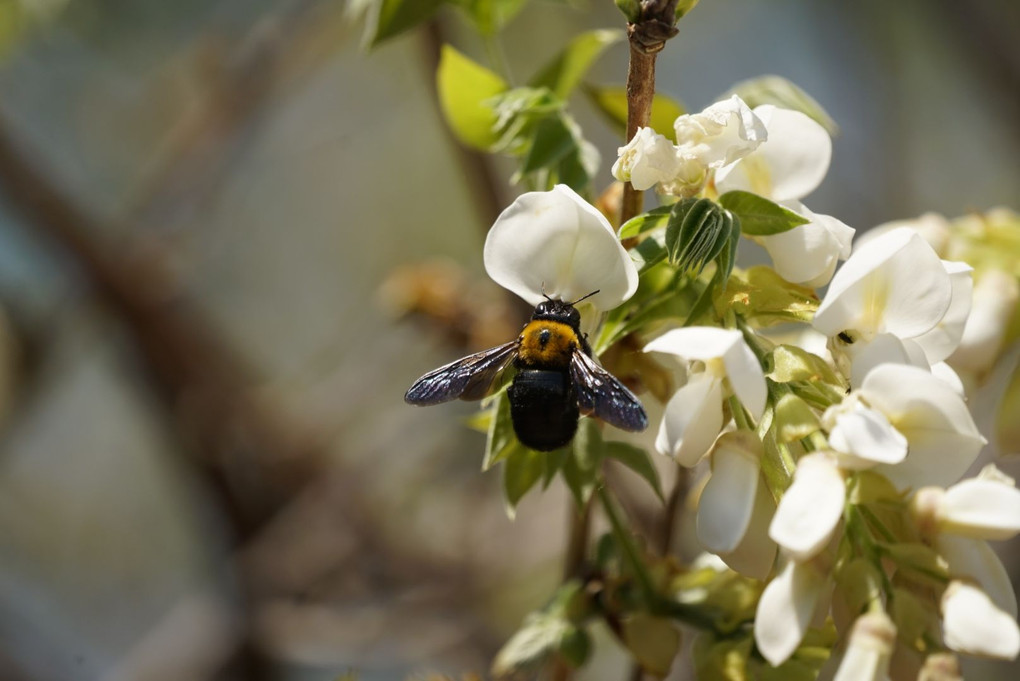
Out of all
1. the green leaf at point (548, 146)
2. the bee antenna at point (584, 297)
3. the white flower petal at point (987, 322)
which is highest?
the green leaf at point (548, 146)

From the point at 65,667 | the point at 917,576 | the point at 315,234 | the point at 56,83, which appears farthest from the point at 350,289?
the point at 917,576

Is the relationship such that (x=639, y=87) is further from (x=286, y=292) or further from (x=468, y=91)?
(x=286, y=292)

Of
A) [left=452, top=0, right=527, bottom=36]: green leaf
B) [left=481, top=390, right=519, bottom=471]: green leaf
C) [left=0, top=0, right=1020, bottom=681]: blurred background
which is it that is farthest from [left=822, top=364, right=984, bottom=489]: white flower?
[left=0, top=0, right=1020, bottom=681]: blurred background

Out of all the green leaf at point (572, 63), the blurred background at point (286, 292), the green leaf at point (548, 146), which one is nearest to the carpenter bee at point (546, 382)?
the green leaf at point (548, 146)

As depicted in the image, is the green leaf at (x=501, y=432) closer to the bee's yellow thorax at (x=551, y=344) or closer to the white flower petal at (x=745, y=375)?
the bee's yellow thorax at (x=551, y=344)

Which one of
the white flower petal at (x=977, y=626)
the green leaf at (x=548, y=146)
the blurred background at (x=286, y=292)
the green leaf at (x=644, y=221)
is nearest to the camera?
the white flower petal at (x=977, y=626)

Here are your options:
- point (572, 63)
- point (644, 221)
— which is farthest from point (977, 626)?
point (572, 63)
